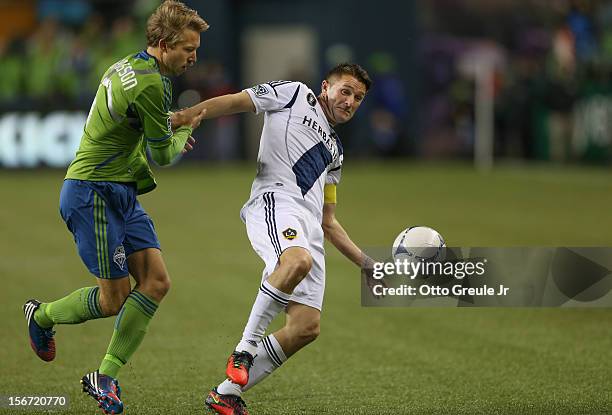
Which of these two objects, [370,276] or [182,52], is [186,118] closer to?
[182,52]

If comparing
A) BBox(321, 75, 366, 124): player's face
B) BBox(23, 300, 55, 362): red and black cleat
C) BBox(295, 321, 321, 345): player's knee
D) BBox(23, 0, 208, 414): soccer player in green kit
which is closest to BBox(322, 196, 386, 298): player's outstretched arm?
BBox(321, 75, 366, 124): player's face

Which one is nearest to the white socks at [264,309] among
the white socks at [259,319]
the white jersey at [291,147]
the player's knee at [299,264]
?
the white socks at [259,319]

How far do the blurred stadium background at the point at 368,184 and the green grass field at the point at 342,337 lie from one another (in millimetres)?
30

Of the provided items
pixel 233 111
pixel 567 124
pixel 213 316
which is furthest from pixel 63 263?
pixel 567 124

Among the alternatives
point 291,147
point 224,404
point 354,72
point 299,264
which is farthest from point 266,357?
point 354,72

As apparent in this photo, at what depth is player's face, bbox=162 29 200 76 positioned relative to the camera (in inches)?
232

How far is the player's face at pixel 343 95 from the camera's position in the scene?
634 cm

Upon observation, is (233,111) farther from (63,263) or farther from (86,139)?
(63,263)

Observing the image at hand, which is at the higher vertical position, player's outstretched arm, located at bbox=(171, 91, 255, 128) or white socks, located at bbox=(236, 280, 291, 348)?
player's outstretched arm, located at bbox=(171, 91, 255, 128)

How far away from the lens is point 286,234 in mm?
5996

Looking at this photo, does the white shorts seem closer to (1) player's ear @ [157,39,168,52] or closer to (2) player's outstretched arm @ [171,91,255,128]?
(2) player's outstretched arm @ [171,91,255,128]

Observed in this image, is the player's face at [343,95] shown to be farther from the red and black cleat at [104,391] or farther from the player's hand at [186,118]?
the red and black cleat at [104,391]

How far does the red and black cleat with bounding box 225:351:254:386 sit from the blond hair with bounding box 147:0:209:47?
1582 mm

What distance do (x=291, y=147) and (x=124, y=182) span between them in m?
0.90
